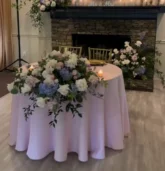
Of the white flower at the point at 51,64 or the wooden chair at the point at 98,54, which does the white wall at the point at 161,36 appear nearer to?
the wooden chair at the point at 98,54

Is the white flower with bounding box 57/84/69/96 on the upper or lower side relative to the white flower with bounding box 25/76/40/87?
lower

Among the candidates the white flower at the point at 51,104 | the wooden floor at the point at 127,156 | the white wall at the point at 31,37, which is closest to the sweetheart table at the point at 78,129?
the wooden floor at the point at 127,156

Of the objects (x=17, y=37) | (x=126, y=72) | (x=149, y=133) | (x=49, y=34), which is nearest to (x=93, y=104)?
(x=149, y=133)

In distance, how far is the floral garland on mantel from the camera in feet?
16.3

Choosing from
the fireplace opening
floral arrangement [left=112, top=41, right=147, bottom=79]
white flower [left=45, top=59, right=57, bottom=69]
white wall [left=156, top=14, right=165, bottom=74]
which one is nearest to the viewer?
white flower [left=45, top=59, right=57, bottom=69]

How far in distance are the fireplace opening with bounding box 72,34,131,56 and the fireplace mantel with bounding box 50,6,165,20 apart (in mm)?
449

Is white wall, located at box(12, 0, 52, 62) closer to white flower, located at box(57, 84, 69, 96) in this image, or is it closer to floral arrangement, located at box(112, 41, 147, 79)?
floral arrangement, located at box(112, 41, 147, 79)

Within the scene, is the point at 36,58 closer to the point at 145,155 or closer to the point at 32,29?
the point at 32,29

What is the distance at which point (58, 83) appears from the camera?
6.92 feet

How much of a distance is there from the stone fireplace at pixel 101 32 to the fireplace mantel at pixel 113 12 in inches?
6.4

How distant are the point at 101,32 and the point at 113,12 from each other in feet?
1.79

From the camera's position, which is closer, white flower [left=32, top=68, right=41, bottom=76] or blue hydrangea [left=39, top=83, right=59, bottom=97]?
blue hydrangea [left=39, top=83, right=59, bottom=97]

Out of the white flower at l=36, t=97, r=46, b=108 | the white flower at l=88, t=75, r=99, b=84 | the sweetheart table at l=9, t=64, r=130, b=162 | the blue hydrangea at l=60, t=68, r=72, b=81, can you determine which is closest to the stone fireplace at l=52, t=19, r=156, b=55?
the sweetheart table at l=9, t=64, r=130, b=162

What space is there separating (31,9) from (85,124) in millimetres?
3889
